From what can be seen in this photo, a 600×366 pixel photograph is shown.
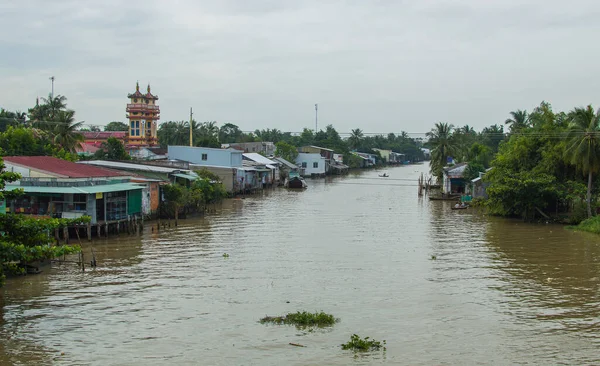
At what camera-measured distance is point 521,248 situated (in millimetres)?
25328

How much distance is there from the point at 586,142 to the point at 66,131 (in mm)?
31862

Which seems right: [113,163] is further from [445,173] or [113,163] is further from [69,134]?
[445,173]

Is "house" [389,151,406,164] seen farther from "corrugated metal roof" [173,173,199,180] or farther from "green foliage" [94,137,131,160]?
"corrugated metal roof" [173,173,199,180]

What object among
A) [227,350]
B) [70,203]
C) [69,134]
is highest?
[69,134]

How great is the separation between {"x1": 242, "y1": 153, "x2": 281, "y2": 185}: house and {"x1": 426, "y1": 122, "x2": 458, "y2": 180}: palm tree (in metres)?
15.4

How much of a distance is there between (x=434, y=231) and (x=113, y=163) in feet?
62.4

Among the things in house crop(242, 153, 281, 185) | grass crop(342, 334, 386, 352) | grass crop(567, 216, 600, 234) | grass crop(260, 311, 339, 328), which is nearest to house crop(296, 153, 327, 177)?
house crop(242, 153, 281, 185)

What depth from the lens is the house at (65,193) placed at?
2602cm

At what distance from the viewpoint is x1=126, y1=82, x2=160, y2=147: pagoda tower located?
62331mm

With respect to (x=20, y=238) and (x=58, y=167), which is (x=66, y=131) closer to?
(x=58, y=167)

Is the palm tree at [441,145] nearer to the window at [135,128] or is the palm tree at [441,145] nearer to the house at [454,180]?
the house at [454,180]

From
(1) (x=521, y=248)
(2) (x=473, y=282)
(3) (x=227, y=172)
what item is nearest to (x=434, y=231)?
(1) (x=521, y=248)

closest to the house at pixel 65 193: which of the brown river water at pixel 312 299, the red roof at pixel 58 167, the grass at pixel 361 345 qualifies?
the red roof at pixel 58 167

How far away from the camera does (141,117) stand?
6256 centimetres
